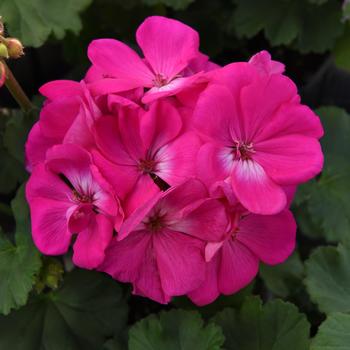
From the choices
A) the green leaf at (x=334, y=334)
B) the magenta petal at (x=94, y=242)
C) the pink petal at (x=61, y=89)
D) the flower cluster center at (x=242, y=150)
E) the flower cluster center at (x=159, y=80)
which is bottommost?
the green leaf at (x=334, y=334)

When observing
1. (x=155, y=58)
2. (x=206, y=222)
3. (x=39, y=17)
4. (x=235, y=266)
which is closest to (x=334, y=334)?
(x=235, y=266)

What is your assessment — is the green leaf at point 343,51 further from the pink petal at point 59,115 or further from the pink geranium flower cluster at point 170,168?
the pink petal at point 59,115

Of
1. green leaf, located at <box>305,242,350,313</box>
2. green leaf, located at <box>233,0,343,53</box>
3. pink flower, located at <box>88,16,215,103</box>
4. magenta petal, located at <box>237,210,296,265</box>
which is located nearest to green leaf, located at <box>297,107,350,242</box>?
green leaf, located at <box>305,242,350,313</box>

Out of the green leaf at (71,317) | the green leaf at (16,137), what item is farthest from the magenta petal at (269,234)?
the green leaf at (16,137)

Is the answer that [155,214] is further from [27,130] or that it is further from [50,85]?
[27,130]

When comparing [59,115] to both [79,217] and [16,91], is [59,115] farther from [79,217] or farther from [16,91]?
[16,91]

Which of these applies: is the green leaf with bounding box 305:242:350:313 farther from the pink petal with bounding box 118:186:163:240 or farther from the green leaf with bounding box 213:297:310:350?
the pink petal with bounding box 118:186:163:240
